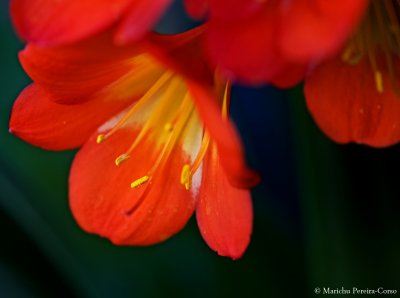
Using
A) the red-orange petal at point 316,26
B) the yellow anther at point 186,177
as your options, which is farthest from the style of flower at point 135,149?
the red-orange petal at point 316,26

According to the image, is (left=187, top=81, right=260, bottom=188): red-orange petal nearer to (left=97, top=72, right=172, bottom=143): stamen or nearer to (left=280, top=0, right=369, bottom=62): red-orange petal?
(left=280, top=0, right=369, bottom=62): red-orange petal

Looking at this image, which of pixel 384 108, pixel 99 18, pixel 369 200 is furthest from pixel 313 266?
pixel 99 18

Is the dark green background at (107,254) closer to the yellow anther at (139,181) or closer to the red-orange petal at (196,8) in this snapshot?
the yellow anther at (139,181)

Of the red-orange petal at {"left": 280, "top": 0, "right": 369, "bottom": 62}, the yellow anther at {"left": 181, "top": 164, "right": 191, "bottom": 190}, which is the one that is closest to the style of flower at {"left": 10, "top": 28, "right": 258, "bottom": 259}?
the yellow anther at {"left": 181, "top": 164, "right": 191, "bottom": 190}

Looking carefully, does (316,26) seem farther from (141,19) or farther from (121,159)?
(121,159)

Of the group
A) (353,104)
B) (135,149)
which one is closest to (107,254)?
(135,149)

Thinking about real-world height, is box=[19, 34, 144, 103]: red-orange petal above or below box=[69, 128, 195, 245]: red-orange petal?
above

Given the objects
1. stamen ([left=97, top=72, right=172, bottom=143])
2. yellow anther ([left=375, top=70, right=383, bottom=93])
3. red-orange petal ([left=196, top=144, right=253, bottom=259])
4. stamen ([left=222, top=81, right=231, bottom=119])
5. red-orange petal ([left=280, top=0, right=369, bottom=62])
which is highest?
red-orange petal ([left=280, top=0, right=369, bottom=62])
